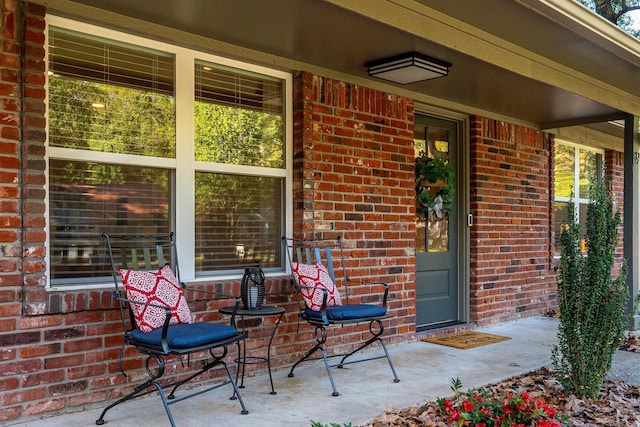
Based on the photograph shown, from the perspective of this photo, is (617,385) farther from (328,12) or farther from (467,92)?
(328,12)

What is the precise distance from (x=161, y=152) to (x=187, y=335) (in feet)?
4.17

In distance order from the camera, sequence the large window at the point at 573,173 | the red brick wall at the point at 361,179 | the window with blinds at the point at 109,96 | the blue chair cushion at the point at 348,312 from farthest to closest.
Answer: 1. the large window at the point at 573,173
2. the red brick wall at the point at 361,179
3. the blue chair cushion at the point at 348,312
4. the window with blinds at the point at 109,96

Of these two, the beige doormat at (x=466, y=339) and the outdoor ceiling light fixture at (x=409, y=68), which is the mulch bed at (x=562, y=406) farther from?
the outdoor ceiling light fixture at (x=409, y=68)

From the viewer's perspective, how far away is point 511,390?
338cm

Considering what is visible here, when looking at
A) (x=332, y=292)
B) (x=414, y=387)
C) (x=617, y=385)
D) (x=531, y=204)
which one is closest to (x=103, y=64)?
(x=332, y=292)

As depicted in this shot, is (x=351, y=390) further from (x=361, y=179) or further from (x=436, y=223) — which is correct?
(x=436, y=223)

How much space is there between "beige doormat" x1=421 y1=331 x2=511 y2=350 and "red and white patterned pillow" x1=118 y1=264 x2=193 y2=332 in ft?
8.32

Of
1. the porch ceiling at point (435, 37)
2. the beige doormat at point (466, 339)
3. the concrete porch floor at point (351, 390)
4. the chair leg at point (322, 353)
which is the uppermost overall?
the porch ceiling at point (435, 37)

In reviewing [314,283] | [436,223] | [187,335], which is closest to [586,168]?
[436,223]

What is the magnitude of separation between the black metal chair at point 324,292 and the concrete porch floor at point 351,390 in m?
0.12

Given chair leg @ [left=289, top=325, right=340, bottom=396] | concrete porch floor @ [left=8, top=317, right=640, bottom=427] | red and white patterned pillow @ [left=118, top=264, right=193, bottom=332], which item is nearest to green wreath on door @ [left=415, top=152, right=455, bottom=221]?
concrete porch floor @ [left=8, top=317, right=640, bottom=427]

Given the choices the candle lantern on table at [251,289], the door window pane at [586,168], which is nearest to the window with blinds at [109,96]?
the candle lantern on table at [251,289]

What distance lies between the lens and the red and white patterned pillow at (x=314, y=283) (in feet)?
11.6

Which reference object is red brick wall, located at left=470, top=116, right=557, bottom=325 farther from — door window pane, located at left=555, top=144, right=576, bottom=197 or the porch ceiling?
the porch ceiling
